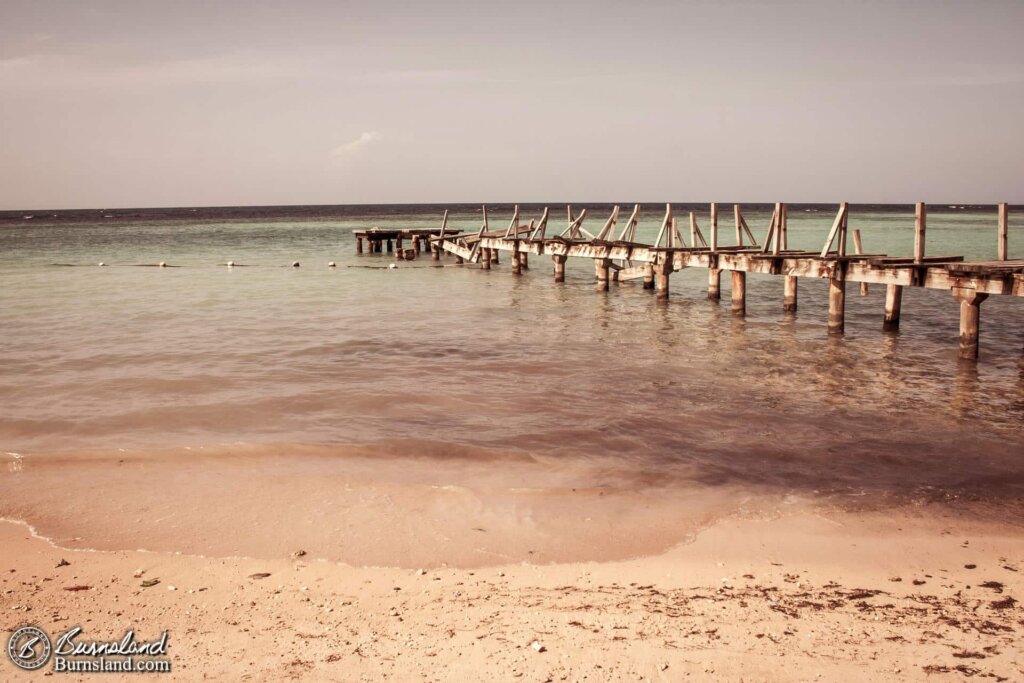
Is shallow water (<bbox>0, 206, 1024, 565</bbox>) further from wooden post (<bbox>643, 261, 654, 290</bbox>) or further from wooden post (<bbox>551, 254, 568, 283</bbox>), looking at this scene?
wooden post (<bbox>551, 254, 568, 283</bbox>)

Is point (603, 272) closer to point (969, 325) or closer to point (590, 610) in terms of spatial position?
Result: point (969, 325)

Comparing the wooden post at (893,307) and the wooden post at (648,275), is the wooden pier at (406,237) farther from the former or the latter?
the wooden post at (893,307)

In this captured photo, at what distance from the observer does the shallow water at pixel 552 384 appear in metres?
9.59

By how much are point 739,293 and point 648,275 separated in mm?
4596

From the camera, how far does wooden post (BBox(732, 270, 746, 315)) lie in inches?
815

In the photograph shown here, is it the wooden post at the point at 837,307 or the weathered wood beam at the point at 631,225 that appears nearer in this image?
the wooden post at the point at 837,307

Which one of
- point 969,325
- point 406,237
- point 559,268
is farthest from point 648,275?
point 406,237

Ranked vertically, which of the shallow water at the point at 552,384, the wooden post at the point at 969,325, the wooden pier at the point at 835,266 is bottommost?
the shallow water at the point at 552,384

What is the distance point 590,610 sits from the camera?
558 centimetres

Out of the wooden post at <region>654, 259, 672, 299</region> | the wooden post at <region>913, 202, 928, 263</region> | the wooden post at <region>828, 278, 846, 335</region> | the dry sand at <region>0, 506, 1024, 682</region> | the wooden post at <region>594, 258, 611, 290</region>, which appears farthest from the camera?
the wooden post at <region>594, 258, 611, 290</region>

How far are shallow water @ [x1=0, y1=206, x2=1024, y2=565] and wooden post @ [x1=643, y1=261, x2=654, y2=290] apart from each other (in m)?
0.71

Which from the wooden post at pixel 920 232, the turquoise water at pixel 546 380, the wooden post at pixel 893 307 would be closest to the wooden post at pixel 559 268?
the turquoise water at pixel 546 380

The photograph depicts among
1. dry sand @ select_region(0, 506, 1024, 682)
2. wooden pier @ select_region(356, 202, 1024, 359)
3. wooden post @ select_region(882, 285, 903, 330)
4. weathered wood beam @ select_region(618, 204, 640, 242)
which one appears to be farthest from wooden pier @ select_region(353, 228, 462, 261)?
dry sand @ select_region(0, 506, 1024, 682)

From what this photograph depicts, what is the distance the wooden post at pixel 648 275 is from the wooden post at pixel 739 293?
352 cm
